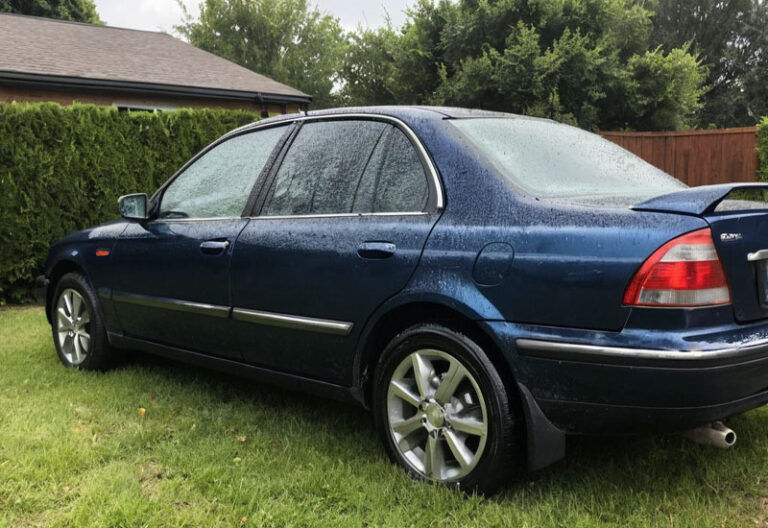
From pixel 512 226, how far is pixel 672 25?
3714 centimetres

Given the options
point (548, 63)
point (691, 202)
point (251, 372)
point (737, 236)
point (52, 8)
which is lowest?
point (251, 372)

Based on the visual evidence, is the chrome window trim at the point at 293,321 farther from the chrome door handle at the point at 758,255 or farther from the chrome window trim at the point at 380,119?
the chrome door handle at the point at 758,255

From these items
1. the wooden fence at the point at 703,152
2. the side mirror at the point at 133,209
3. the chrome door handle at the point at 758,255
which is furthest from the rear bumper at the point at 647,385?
the wooden fence at the point at 703,152

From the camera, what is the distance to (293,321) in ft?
10.8

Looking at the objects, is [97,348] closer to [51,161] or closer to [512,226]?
[512,226]

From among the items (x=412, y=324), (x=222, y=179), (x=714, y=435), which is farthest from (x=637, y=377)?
(x=222, y=179)

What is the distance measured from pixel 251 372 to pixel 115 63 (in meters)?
13.6

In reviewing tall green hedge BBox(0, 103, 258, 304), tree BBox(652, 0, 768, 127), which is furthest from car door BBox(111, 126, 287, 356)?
tree BBox(652, 0, 768, 127)

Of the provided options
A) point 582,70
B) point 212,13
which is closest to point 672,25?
point 582,70

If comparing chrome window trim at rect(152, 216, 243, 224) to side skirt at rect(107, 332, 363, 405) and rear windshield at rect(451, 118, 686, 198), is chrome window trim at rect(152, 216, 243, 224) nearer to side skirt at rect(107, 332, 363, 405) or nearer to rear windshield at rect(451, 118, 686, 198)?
side skirt at rect(107, 332, 363, 405)

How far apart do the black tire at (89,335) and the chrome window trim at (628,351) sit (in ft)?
10.5

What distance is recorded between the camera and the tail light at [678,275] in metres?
2.25

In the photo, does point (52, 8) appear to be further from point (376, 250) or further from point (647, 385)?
point (647, 385)

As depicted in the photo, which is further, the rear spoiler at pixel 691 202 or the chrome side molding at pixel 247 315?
the chrome side molding at pixel 247 315
